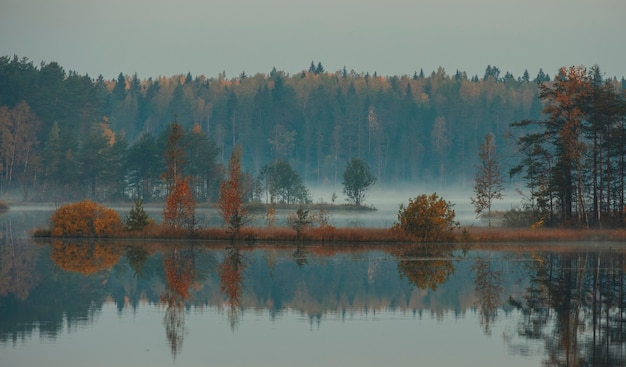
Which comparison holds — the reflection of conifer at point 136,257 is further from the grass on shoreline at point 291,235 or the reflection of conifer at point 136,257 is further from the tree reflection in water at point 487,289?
the tree reflection in water at point 487,289

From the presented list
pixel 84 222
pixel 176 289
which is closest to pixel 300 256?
pixel 176 289

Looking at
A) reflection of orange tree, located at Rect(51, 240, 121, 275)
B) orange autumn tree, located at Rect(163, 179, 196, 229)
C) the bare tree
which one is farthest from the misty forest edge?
reflection of orange tree, located at Rect(51, 240, 121, 275)

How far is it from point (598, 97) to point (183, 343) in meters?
47.0

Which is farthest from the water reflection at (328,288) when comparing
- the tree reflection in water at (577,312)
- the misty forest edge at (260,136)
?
the misty forest edge at (260,136)

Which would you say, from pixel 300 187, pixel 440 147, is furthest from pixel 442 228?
pixel 440 147

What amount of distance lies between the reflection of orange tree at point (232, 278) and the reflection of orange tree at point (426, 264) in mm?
6255

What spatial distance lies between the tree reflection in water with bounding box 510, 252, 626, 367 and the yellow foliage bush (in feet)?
78.0

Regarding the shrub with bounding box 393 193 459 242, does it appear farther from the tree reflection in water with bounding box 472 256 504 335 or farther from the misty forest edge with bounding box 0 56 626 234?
the misty forest edge with bounding box 0 56 626 234

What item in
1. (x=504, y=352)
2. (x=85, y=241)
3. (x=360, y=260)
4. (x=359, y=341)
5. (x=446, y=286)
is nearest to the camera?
(x=504, y=352)

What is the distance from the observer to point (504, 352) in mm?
20422

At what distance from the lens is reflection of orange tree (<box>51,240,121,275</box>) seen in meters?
37.3

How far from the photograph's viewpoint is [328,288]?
31703 mm

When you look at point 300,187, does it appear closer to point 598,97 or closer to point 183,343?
point 598,97

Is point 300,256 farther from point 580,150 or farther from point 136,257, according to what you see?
point 580,150
